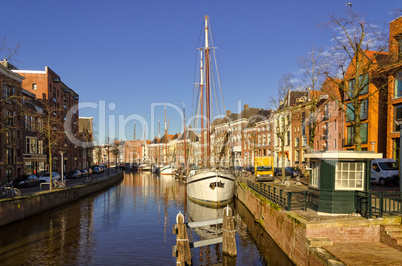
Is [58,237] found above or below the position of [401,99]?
below

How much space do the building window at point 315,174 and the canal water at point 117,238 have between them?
3.91 metres

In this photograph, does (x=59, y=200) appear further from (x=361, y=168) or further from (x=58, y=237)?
(x=361, y=168)

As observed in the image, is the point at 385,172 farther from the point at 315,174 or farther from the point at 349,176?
the point at 349,176

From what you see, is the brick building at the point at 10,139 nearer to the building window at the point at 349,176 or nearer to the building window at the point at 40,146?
the building window at the point at 40,146

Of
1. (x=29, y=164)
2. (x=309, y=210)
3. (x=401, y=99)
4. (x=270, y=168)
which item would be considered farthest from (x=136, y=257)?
(x=29, y=164)

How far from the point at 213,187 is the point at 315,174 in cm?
1624

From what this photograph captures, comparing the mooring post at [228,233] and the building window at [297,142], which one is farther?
the building window at [297,142]

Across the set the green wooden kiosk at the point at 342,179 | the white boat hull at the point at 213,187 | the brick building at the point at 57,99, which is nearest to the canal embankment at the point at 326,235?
the green wooden kiosk at the point at 342,179

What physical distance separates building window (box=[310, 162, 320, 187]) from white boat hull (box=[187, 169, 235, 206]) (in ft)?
50.2

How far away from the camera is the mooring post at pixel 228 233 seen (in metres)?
14.9

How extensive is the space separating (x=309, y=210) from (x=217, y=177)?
15327mm

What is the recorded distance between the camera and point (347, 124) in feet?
142

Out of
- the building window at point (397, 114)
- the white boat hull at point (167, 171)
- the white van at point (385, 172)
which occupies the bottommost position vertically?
the white boat hull at point (167, 171)

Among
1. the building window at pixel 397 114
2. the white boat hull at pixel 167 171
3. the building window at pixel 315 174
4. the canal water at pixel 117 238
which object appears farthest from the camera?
the white boat hull at pixel 167 171
